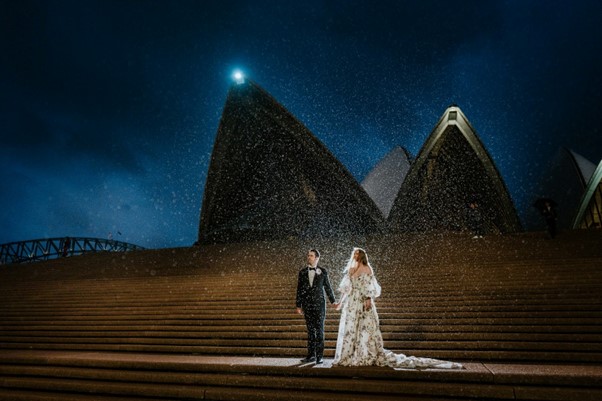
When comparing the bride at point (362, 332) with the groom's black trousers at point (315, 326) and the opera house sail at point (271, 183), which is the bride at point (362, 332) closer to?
the groom's black trousers at point (315, 326)

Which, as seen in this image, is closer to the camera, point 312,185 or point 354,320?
point 354,320

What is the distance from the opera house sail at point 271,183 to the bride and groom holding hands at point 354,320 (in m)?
13.7

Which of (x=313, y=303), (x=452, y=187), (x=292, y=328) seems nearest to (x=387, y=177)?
(x=452, y=187)

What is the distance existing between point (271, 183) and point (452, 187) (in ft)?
35.4

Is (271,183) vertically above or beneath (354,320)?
above

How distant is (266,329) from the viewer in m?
4.93

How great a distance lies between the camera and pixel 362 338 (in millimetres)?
3449

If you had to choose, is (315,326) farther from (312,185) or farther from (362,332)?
(312,185)

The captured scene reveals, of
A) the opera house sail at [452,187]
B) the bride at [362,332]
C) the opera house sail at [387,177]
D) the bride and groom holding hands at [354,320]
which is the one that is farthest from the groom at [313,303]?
the opera house sail at [387,177]

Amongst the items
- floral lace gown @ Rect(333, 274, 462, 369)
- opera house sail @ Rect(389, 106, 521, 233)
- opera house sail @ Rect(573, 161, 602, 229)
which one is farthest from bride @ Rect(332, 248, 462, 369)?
opera house sail @ Rect(573, 161, 602, 229)

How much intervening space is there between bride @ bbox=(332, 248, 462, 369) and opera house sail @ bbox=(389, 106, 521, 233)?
599 inches

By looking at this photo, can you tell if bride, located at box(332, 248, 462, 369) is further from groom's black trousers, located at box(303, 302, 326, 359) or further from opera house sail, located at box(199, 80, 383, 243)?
opera house sail, located at box(199, 80, 383, 243)

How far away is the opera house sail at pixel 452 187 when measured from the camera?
17891mm

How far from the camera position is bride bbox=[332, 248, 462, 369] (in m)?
3.33
